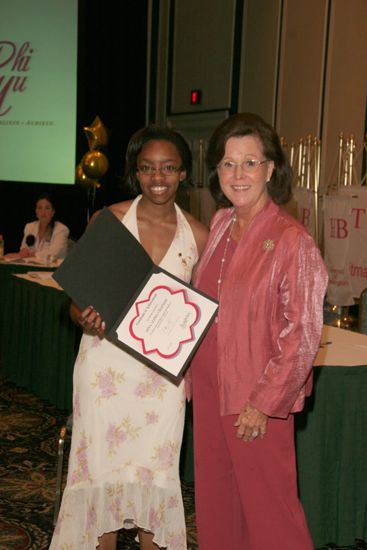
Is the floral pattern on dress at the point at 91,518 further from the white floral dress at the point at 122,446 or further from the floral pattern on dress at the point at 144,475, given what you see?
the floral pattern on dress at the point at 144,475

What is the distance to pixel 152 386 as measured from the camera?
2471 mm

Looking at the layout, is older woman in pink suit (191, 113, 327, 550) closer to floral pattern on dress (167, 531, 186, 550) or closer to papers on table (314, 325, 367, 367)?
floral pattern on dress (167, 531, 186, 550)

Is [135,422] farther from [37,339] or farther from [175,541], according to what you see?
[37,339]

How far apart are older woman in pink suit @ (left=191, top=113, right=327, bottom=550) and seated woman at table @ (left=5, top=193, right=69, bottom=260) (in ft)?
14.8

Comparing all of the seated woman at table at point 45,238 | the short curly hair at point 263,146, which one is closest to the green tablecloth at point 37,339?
the seated woman at table at point 45,238

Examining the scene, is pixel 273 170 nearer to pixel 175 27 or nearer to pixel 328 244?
pixel 328 244

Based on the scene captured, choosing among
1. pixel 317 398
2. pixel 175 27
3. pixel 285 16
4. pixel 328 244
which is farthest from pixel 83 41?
pixel 317 398

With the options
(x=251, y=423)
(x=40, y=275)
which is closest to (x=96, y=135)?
(x=40, y=275)

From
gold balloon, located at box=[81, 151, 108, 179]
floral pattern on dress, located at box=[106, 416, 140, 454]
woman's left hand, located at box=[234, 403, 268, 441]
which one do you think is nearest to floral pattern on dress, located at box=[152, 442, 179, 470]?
floral pattern on dress, located at box=[106, 416, 140, 454]

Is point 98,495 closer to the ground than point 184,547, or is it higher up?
higher up

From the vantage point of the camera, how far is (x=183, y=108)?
931cm

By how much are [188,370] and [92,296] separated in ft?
1.37

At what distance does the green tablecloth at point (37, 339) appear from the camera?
193 inches

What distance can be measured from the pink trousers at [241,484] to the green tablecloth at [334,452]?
734 millimetres
